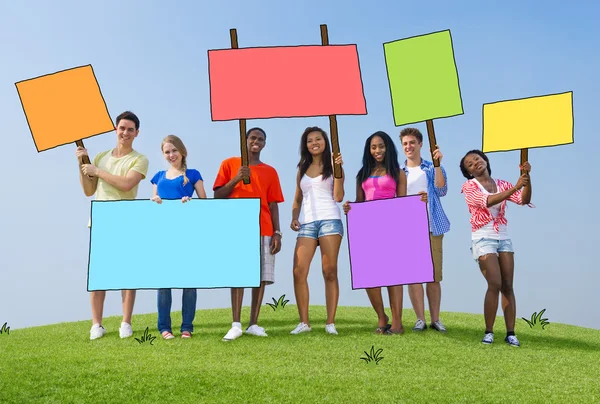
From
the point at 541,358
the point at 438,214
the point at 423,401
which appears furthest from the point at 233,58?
the point at 541,358

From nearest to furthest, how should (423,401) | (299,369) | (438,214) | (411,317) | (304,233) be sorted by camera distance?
(423,401) → (299,369) → (304,233) → (438,214) → (411,317)

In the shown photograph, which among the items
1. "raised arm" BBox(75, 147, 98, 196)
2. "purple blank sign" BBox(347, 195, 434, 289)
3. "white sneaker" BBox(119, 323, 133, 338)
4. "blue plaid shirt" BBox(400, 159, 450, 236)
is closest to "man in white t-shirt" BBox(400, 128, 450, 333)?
"blue plaid shirt" BBox(400, 159, 450, 236)

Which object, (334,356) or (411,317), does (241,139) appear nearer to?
(334,356)

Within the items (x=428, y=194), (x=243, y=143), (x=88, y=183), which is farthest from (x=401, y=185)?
(x=88, y=183)

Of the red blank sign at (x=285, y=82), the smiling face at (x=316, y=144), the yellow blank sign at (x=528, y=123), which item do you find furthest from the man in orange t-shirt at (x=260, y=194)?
the yellow blank sign at (x=528, y=123)

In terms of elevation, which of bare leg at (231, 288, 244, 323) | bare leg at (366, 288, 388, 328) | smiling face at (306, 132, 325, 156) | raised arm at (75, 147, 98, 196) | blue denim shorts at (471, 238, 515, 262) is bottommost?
bare leg at (366, 288, 388, 328)

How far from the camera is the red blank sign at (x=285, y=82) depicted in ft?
26.3

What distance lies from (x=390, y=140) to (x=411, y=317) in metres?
4.88

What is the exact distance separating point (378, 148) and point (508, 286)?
2.75 metres

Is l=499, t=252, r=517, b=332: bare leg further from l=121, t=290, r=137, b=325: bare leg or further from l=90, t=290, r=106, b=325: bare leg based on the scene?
l=90, t=290, r=106, b=325: bare leg

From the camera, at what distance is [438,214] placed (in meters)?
9.46

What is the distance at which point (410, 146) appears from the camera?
9.42 meters

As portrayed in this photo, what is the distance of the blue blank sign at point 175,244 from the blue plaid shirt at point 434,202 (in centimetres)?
273

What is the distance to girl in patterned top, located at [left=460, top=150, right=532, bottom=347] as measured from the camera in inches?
350
